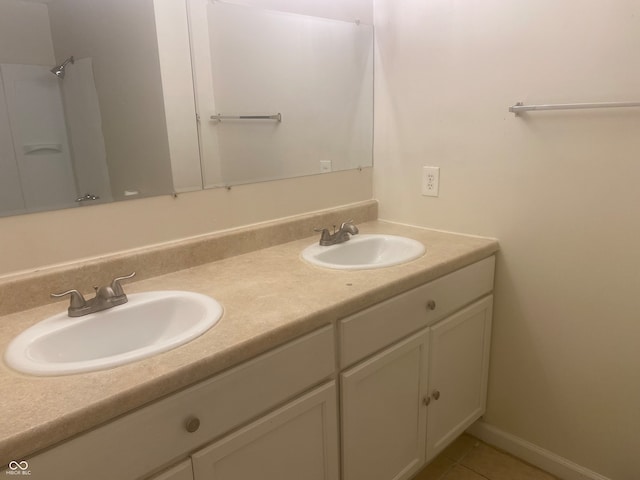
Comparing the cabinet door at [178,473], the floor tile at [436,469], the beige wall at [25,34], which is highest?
the beige wall at [25,34]

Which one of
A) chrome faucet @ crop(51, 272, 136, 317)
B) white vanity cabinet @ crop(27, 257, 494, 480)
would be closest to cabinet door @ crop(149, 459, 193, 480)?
white vanity cabinet @ crop(27, 257, 494, 480)

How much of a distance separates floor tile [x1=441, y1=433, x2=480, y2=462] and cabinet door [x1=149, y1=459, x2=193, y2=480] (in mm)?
1262

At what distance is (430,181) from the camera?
184cm

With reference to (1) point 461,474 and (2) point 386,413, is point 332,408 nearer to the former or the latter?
(2) point 386,413

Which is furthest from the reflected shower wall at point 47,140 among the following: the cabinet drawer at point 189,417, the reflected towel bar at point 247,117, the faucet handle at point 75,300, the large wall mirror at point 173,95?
the cabinet drawer at point 189,417

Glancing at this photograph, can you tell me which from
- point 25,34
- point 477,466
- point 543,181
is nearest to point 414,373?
point 477,466

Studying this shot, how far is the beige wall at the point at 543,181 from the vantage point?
1.38m

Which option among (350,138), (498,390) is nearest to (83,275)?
(350,138)

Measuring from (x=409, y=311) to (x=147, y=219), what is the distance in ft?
2.76

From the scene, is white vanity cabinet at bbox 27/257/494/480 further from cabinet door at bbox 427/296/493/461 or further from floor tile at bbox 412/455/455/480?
floor tile at bbox 412/455/455/480

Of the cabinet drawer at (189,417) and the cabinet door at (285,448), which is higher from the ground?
the cabinet drawer at (189,417)

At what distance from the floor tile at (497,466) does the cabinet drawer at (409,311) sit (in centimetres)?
67

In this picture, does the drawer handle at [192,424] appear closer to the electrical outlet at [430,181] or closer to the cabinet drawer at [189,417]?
the cabinet drawer at [189,417]

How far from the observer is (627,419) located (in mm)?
1504
